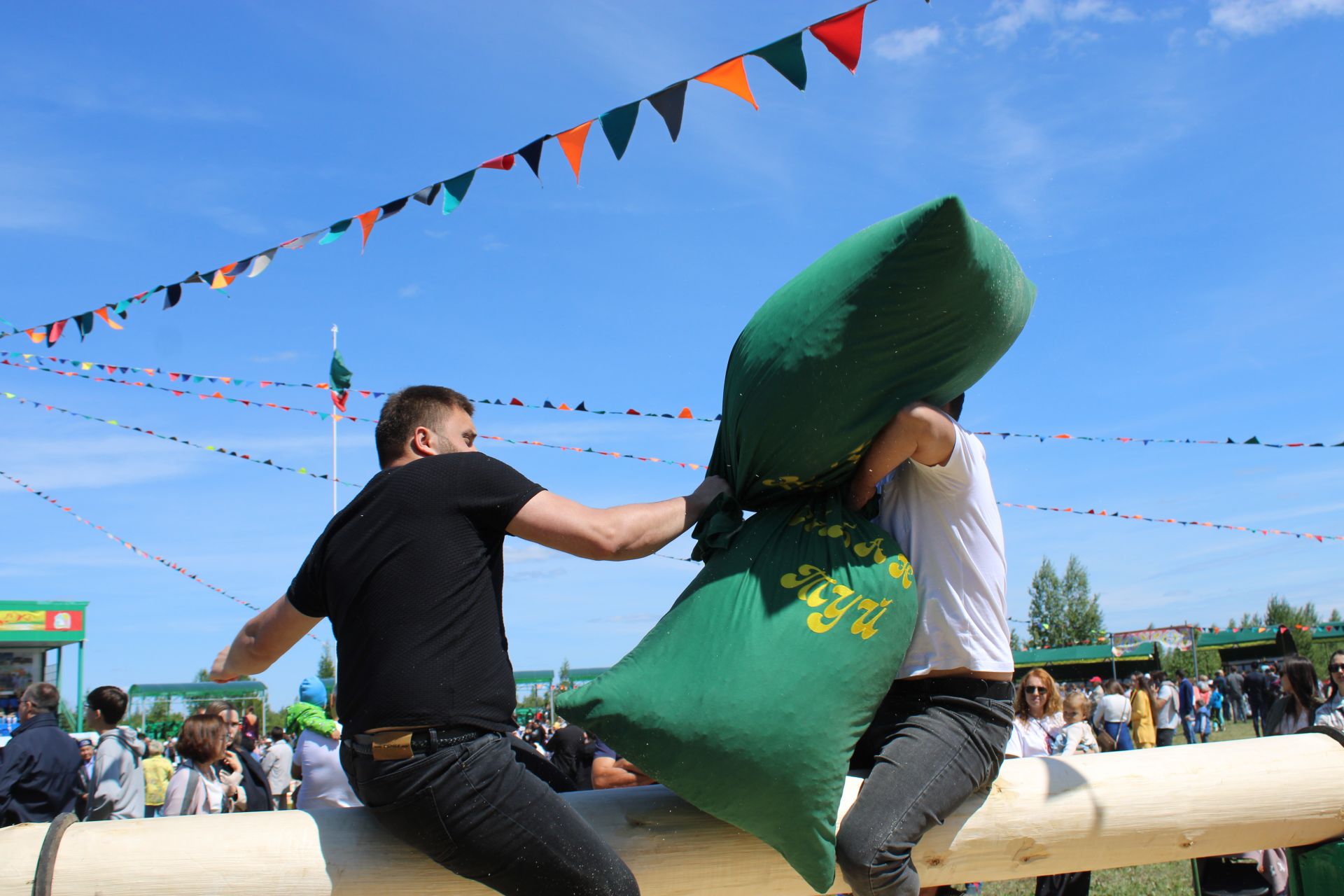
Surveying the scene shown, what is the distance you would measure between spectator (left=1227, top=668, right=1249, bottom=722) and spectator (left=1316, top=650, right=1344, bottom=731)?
1627 centimetres

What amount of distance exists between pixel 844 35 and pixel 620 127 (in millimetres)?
787

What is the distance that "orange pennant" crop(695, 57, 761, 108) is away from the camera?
316 cm

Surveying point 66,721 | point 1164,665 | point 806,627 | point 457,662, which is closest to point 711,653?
point 806,627

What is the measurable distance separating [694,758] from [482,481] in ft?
2.11

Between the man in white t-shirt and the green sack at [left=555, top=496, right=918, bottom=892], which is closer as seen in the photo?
the green sack at [left=555, top=496, right=918, bottom=892]

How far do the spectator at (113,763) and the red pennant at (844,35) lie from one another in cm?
477

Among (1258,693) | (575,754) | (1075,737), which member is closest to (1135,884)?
(1075,737)

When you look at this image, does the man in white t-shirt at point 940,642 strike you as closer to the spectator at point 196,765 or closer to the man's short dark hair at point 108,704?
the spectator at point 196,765

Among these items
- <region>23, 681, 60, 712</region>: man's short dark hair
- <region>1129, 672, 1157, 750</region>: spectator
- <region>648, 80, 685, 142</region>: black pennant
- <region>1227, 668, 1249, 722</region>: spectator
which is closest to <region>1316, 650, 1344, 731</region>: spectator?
<region>648, 80, 685, 142</region>: black pennant

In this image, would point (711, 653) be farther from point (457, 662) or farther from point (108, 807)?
point (108, 807)

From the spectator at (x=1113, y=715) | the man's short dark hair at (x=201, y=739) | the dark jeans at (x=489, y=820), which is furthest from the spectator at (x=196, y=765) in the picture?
the spectator at (x=1113, y=715)

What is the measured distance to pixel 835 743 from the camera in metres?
1.89

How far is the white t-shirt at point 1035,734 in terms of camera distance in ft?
18.0

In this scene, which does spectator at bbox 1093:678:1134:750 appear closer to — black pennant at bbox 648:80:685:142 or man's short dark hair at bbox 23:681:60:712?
black pennant at bbox 648:80:685:142
